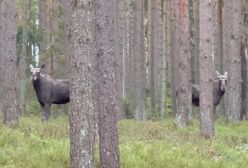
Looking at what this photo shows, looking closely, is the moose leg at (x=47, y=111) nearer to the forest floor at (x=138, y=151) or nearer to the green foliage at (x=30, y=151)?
the forest floor at (x=138, y=151)

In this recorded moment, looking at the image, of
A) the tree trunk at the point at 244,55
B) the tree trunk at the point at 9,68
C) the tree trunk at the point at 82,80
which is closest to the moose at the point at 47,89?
the tree trunk at the point at 9,68

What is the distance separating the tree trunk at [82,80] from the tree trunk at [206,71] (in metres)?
6.63

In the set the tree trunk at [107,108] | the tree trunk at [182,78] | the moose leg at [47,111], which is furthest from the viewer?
the moose leg at [47,111]

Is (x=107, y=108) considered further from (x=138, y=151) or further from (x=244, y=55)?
(x=244, y=55)

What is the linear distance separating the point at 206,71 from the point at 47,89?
790 centimetres

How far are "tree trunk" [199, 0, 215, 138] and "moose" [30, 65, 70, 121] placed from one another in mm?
6921

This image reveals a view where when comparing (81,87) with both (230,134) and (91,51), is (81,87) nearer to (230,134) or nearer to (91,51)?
(91,51)

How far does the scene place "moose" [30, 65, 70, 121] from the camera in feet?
68.5

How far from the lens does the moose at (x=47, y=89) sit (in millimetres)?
20875

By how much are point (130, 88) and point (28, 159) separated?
21.6 meters

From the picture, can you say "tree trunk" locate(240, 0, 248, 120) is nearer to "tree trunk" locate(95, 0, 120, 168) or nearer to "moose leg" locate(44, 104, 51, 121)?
"moose leg" locate(44, 104, 51, 121)

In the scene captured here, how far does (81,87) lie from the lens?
368 inches

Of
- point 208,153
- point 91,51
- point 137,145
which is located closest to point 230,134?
point 208,153

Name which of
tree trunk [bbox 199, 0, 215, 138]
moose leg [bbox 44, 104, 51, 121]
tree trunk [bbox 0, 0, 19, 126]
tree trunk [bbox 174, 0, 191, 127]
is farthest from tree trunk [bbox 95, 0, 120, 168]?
moose leg [bbox 44, 104, 51, 121]
